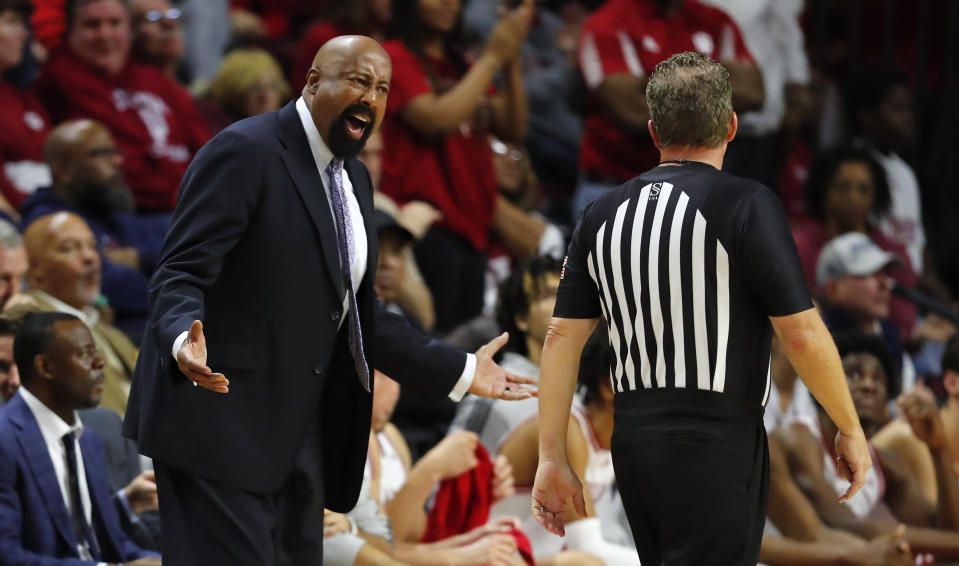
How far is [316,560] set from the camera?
3275 mm

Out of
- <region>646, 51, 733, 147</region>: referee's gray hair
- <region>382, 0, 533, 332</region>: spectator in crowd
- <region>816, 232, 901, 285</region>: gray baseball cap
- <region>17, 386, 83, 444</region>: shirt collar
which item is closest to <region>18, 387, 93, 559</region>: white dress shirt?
<region>17, 386, 83, 444</region>: shirt collar

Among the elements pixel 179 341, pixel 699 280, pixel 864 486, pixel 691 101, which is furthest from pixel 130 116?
pixel 699 280

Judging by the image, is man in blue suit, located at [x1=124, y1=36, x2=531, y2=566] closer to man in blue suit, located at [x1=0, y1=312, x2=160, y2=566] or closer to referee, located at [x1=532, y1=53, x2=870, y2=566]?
referee, located at [x1=532, y1=53, x2=870, y2=566]

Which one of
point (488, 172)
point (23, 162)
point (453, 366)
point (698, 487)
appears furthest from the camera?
point (488, 172)

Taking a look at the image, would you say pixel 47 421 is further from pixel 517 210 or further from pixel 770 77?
pixel 770 77

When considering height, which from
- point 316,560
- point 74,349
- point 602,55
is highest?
point 602,55

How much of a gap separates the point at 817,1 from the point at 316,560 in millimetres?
7562

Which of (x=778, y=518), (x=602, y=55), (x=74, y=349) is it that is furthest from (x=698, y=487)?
(x=602, y=55)

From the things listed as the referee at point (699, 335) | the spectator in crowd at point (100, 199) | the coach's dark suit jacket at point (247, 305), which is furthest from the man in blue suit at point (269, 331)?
the spectator in crowd at point (100, 199)

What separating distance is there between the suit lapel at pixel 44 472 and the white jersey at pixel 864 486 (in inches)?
110

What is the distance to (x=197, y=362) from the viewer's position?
2.76 m

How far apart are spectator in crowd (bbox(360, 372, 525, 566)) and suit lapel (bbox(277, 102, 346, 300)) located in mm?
1426

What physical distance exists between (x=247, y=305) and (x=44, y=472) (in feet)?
4.39

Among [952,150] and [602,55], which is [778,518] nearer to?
[602,55]
